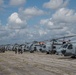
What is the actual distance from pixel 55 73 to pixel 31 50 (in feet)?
186

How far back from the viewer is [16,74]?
22.2 metres

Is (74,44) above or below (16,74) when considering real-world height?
above

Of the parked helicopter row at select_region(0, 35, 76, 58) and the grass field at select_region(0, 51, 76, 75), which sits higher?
the parked helicopter row at select_region(0, 35, 76, 58)

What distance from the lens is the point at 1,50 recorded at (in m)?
90.1

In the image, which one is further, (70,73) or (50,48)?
(50,48)

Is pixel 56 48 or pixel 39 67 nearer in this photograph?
pixel 39 67

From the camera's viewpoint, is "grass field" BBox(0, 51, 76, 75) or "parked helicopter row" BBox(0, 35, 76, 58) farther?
"parked helicopter row" BBox(0, 35, 76, 58)

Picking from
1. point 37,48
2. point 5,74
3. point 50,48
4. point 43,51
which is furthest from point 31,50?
point 5,74

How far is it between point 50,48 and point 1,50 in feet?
95.6

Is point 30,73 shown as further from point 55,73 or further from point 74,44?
point 74,44

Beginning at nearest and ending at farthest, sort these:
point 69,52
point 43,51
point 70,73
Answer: point 70,73 → point 69,52 → point 43,51

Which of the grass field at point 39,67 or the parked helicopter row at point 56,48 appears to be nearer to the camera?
the grass field at point 39,67

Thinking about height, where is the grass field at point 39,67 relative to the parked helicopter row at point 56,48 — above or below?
below

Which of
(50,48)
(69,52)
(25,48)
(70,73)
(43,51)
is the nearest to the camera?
(70,73)
